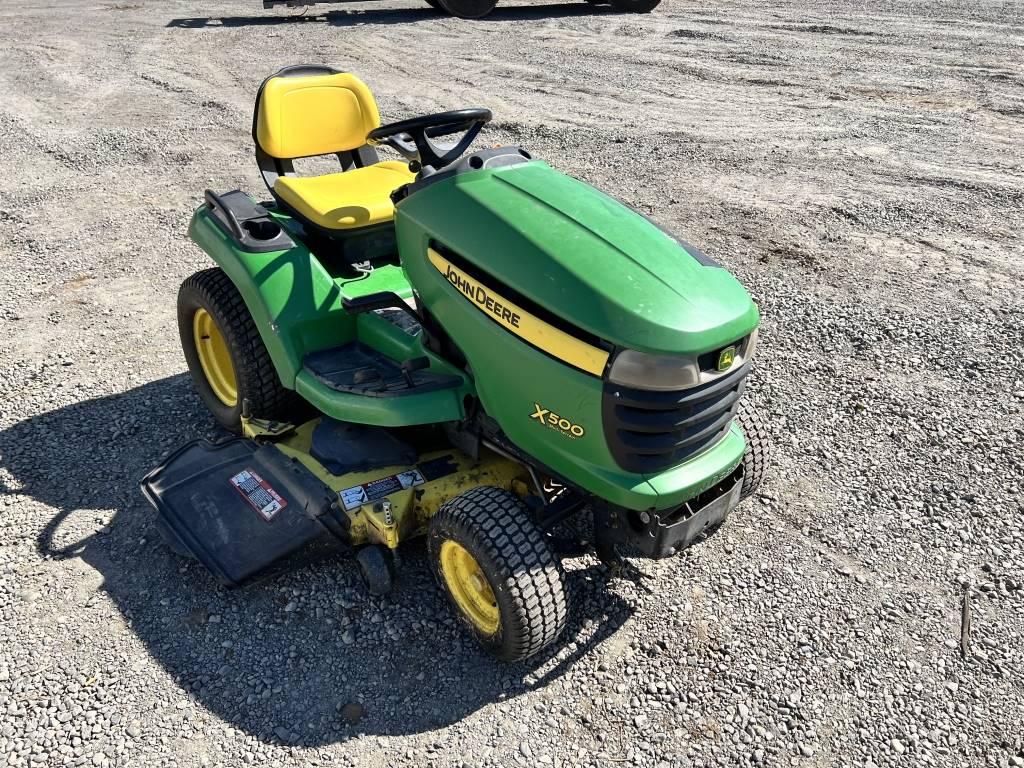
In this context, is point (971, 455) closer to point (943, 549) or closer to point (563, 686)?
point (943, 549)

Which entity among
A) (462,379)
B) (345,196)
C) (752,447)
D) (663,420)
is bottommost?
(752,447)

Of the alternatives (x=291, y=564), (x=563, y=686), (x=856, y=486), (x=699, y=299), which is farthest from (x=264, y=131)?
(x=856, y=486)

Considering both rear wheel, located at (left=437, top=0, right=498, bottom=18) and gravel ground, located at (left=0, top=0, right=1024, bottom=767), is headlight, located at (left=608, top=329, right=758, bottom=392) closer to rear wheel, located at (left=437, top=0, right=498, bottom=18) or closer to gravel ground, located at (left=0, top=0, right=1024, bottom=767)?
gravel ground, located at (left=0, top=0, right=1024, bottom=767)

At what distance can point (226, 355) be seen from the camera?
381cm

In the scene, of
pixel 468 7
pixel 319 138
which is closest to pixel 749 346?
pixel 319 138

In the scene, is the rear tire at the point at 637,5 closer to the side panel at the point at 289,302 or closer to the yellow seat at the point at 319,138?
the yellow seat at the point at 319,138

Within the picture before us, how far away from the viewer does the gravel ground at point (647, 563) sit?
257cm

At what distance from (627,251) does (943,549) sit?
181cm

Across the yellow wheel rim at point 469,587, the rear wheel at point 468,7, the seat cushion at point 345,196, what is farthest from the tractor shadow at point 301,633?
the rear wheel at point 468,7

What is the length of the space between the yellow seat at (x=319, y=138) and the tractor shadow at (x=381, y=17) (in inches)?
388

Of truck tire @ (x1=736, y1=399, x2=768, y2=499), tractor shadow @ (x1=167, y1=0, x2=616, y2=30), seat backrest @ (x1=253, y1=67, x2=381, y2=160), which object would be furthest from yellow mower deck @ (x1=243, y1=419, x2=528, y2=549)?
tractor shadow @ (x1=167, y1=0, x2=616, y2=30)

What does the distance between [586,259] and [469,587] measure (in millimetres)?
1140

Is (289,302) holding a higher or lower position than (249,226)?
lower

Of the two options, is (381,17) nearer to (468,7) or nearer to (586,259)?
(468,7)
